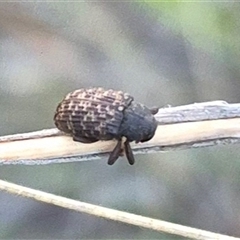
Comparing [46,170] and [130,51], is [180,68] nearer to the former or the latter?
[130,51]

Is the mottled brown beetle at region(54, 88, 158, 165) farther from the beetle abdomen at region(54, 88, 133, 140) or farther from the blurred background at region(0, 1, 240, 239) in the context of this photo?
the blurred background at region(0, 1, 240, 239)

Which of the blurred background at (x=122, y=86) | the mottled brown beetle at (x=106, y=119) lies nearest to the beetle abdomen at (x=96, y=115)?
the mottled brown beetle at (x=106, y=119)

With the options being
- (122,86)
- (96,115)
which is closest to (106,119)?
(96,115)

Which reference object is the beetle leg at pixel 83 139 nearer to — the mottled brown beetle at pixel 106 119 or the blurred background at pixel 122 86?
the mottled brown beetle at pixel 106 119

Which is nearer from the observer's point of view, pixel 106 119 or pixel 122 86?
pixel 106 119

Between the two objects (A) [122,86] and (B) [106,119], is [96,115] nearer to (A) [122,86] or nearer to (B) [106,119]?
(B) [106,119]

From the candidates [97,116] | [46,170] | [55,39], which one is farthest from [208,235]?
[55,39]
